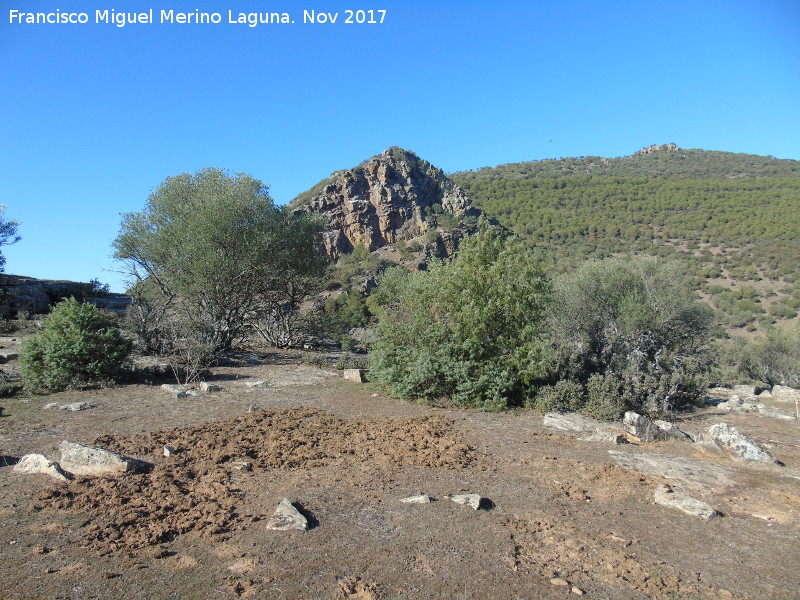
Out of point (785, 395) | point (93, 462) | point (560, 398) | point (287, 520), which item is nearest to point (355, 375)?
point (560, 398)

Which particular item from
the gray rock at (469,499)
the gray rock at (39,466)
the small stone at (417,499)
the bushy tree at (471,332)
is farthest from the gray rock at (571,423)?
the gray rock at (39,466)

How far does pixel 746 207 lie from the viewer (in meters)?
53.4

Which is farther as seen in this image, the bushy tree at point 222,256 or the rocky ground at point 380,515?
the bushy tree at point 222,256

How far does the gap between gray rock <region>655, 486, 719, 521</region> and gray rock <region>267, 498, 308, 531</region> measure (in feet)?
12.5

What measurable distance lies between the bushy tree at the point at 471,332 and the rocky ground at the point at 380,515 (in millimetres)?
2117

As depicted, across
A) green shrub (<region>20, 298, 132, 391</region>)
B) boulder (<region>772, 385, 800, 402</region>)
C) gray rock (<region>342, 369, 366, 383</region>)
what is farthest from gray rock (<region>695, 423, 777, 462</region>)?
green shrub (<region>20, 298, 132, 391</region>)

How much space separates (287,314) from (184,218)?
201 inches

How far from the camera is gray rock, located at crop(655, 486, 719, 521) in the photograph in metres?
5.11

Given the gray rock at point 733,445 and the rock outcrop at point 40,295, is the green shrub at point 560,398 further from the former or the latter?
the rock outcrop at point 40,295

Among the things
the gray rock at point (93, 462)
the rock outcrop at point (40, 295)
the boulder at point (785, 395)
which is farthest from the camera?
the rock outcrop at point (40, 295)

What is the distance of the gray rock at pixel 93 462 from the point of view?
546 centimetres

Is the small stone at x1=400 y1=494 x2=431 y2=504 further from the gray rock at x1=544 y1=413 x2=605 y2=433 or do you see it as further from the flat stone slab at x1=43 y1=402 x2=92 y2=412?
the flat stone slab at x1=43 y1=402 x2=92 y2=412

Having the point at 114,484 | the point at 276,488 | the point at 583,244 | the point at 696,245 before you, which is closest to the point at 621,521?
the point at 276,488

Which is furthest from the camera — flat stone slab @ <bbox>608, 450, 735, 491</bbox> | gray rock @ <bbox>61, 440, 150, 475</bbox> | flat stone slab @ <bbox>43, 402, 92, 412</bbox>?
flat stone slab @ <bbox>43, 402, 92, 412</bbox>
